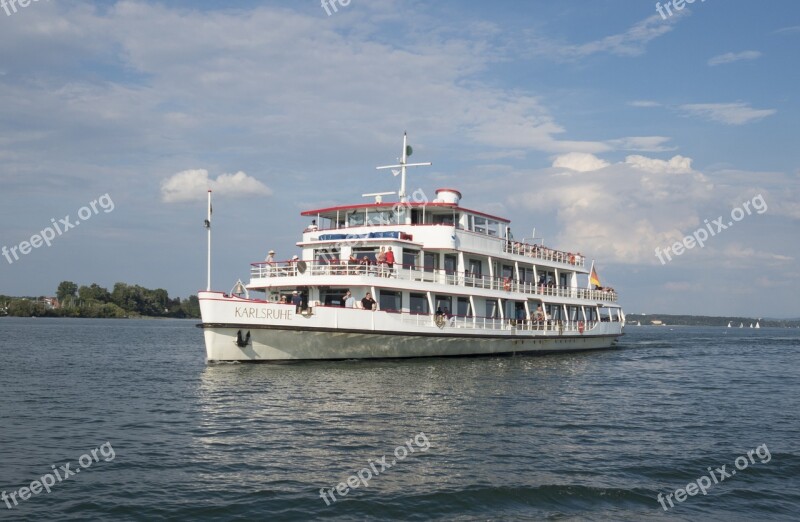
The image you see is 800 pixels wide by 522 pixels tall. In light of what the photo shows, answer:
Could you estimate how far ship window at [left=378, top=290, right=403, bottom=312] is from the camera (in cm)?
2825

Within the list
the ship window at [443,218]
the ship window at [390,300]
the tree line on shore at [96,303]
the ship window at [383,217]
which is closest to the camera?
the ship window at [390,300]

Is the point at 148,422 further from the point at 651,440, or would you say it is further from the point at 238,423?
the point at 651,440

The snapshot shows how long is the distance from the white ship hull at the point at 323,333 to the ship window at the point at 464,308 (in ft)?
2.18

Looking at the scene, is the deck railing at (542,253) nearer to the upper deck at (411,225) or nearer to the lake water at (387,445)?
the upper deck at (411,225)

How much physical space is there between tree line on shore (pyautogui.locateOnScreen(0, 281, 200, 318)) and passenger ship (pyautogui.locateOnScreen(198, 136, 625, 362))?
4417 inches

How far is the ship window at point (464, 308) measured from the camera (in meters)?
32.2

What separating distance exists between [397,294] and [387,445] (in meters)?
15.5

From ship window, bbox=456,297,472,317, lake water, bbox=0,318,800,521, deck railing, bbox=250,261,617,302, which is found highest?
deck railing, bbox=250,261,617,302

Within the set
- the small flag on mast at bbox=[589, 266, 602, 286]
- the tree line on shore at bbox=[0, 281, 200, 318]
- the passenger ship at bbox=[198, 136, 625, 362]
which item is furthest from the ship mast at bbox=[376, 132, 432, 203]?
the tree line on shore at bbox=[0, 281, 200, 318]

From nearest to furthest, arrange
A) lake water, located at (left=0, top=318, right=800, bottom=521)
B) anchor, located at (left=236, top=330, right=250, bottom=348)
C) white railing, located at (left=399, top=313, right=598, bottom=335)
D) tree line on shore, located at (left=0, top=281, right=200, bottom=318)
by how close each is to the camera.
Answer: lake water, located at (left=0, top=318, right=800, bottom=521), anchor, located at (left=236, top=330, right=250, bottom=348), white railing, located at (left=399, top=313, right=598, bottom=335), tree line on shore, located at (left=0, top=281, right=200, bottom=318)

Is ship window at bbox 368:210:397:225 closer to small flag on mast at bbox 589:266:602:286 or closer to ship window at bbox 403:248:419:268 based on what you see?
ship window at bbox 403:248:419:268

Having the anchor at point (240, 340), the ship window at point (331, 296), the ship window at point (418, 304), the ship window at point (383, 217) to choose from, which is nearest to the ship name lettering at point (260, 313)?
the anchor at point (240, 340)

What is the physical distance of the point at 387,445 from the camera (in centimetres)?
1339

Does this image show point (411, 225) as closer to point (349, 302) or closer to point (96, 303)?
point (349, 302)
